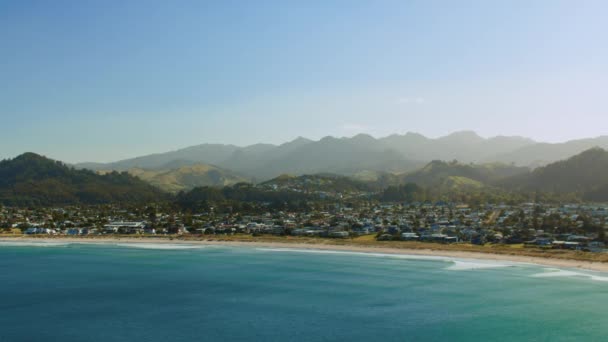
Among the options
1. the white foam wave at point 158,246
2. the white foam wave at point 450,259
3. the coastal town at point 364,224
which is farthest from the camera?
the white foam wave at point 158,246

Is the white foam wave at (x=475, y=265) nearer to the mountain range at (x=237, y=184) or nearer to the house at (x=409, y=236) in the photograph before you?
the house at (x=409, y=236)

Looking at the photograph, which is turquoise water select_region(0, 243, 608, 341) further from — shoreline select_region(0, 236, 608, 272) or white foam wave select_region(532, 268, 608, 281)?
shoreline select_region(0, 236, 608, 272)

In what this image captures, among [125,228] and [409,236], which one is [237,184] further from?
[409,236]

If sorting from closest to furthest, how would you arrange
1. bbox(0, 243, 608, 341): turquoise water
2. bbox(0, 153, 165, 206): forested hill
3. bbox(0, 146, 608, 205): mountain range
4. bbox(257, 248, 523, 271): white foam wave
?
1. bbox(0, 243, 608, 341): turquoise water
2. bbox(257, 248, 523, 271): white foam wave
3. bbox(0, 146, 608, 205): mountain range
4. bbox(0, 153, 165, 206): forested hill

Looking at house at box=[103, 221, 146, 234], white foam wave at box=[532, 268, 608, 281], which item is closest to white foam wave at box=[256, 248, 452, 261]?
white foam wave at box=[532, 268, 608, 281]

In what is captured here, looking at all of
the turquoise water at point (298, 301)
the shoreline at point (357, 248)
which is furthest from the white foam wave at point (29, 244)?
the turquoise water at point (298, 301)

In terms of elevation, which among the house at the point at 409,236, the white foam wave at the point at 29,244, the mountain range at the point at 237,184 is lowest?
the white foam wave at the point at 29,244

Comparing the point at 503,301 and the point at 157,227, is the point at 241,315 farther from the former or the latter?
the point at 157,227
